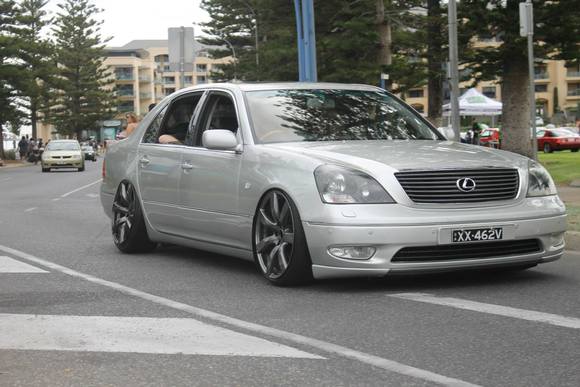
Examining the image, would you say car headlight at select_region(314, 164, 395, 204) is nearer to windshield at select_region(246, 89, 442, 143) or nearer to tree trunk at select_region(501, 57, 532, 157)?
windshield at select_region(246, 89, 442, 143)

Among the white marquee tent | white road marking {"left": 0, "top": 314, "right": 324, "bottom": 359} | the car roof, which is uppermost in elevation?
the white marquee tent

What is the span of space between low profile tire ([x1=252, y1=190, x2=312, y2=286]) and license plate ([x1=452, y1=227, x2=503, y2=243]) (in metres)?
1.01

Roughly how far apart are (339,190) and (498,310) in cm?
137

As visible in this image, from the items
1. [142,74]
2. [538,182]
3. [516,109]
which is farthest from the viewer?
[142,74]

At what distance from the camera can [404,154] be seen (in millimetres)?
7035

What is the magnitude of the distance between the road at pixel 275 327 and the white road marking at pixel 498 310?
0.01 metres

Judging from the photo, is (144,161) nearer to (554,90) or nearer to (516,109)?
(516,109)

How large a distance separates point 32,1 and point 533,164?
79.2 m

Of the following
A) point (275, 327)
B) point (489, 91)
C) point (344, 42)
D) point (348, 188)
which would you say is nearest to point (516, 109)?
point (344, 42)

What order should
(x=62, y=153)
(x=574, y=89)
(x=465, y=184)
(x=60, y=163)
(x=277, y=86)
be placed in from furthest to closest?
(x=574, y=89) < (x=62, y=153) < (x=60, y=163) < (x=277, y=86) < (x=465, y=184)

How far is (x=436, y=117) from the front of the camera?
31.8 m

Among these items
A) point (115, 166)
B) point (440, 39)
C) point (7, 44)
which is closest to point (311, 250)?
point (115, 166)

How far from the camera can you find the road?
14.6ft

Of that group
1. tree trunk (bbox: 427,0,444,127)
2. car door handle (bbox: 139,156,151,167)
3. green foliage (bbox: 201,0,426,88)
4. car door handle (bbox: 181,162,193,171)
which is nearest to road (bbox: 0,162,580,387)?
car door handle (bbox: 181,162,193,171)
